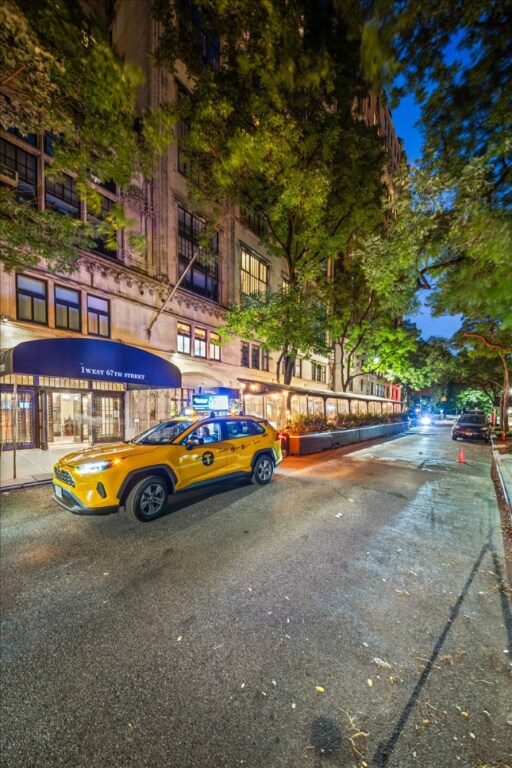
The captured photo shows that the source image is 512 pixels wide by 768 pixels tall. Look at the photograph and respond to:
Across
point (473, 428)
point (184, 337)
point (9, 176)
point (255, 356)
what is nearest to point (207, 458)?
point (184, 337)

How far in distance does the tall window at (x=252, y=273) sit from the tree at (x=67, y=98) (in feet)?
50.2

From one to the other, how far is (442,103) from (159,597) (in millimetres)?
9624

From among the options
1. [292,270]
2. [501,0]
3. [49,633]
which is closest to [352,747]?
[49,633]

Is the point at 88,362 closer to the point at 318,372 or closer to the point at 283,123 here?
the point at 283,123

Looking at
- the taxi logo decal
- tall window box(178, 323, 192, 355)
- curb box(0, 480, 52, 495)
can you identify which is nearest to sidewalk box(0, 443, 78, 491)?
curb box(0, 480, 52, 495)

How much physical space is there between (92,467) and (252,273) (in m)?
21.0

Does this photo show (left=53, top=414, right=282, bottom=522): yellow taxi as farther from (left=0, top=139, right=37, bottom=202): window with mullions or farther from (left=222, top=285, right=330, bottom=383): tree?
(left=0, top=139, right=37, bottom=202): window with mullions

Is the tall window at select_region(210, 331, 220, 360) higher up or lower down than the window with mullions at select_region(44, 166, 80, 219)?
lower down

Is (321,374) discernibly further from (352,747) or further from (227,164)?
(352,747)

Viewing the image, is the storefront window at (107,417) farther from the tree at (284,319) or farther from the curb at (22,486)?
the tree at (284,319)

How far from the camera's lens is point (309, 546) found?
4.93 m

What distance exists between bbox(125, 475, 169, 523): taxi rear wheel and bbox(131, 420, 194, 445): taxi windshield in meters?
0.87

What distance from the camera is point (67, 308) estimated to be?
13133 millimetres

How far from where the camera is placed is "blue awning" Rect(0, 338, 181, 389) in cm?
972
